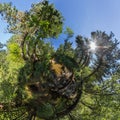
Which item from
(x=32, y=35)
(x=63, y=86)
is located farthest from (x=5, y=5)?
(x=63, y=86)

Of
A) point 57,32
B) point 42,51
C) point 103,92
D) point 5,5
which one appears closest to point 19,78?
point 42,51

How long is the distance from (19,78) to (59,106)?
11.5 feet

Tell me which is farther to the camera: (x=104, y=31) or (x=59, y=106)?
(x=104, y=31)

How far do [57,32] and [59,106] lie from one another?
543 cm

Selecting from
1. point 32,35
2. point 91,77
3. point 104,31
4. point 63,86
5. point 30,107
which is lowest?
point 30,107

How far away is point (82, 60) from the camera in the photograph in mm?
26250

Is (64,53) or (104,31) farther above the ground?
(104,31)

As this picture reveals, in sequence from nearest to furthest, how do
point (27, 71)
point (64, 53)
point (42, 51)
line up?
point (27, 71) < point (42, 51) < point (64, 53)

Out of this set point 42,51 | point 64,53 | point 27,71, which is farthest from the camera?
point 64,53

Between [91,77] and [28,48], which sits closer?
[28,48]

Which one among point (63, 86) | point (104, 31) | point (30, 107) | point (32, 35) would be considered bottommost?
point (30, 107)

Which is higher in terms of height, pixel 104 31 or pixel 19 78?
pixel 104 31

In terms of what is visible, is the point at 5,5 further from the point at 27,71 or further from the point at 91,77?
the point at 91,77

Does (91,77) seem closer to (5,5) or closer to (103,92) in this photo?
(103,92)
